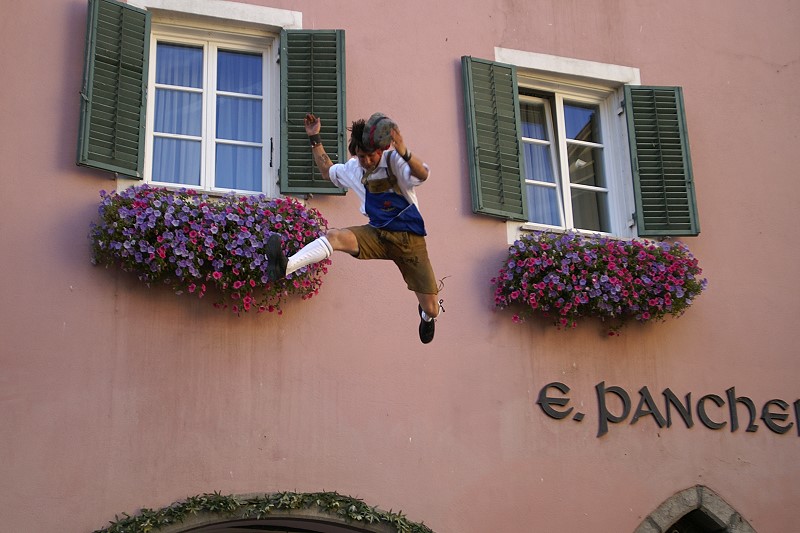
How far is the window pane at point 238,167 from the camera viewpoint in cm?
919

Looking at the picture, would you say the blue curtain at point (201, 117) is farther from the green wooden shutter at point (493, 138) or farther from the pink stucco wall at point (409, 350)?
the green wooden shutter at point (493, 138)

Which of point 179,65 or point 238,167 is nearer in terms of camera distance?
point 238,167

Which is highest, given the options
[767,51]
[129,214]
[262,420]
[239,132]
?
[767,51]

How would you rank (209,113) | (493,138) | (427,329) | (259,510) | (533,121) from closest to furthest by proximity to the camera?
(427,329), (259,510), (209,113), (493,138), (533,121)

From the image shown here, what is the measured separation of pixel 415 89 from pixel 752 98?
9.93 feet

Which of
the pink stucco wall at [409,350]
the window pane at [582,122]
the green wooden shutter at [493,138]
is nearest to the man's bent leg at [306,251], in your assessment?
the pink stucco wall at [409,350]

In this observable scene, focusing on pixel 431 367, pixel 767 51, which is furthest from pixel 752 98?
pixel 431 367

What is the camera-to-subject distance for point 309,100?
9203 mm

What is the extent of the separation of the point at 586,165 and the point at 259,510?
13.4ft

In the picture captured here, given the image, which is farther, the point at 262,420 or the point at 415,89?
the point at 415,89

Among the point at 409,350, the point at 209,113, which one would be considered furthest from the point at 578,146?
the point at 209,113

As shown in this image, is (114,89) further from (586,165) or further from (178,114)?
(586,165)

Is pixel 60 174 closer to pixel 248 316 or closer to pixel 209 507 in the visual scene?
pixel 248 316

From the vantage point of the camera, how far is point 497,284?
30.6ft
